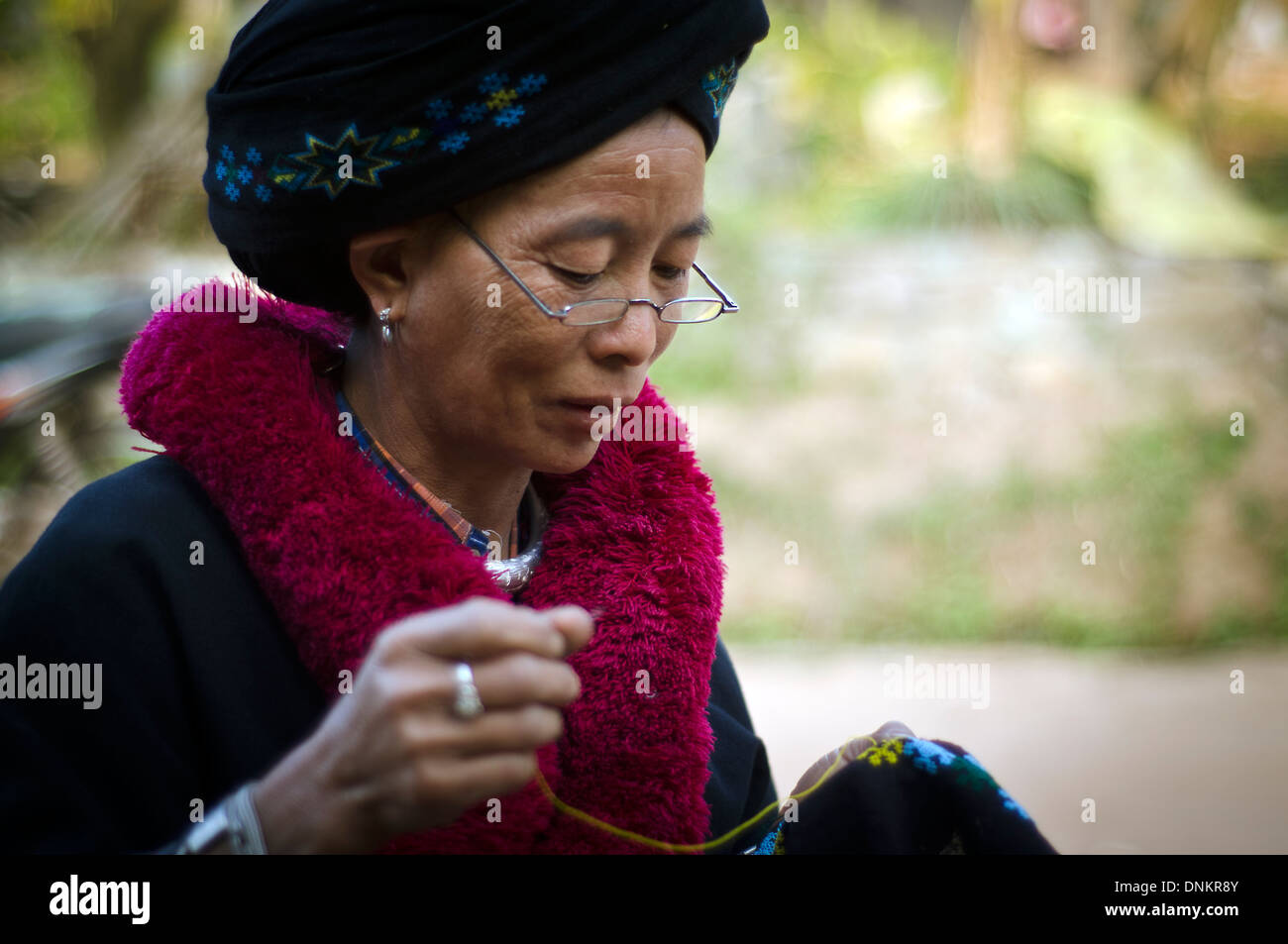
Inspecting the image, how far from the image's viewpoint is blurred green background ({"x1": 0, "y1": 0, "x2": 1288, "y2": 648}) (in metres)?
5.15

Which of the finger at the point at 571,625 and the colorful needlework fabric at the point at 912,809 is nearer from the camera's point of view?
the finger at the point at 571,625

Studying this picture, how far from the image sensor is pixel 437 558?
55.9 inches

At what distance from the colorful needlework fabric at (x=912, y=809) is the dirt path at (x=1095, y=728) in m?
2.64

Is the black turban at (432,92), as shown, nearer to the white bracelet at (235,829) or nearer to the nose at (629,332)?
the nose at (629,332)

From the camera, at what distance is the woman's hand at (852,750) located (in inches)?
55.3

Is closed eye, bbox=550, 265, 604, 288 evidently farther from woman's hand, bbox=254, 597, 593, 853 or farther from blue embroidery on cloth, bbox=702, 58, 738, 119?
woman's hand, bbox=254, 597, 593, 853

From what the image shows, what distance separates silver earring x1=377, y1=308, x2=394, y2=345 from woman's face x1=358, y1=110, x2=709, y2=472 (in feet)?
0.04

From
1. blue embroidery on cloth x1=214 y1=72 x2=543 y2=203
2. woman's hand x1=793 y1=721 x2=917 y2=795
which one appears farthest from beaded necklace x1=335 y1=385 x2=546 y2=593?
woman's hand x1=793 y1=721 x2=917 y2=795

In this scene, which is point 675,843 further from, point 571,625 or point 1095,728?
point 1095,728

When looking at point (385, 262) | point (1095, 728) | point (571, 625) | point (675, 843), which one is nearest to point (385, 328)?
point (385, 262)

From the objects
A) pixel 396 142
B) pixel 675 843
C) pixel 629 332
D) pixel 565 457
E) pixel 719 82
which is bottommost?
pixel 675 843

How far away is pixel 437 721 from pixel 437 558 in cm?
47

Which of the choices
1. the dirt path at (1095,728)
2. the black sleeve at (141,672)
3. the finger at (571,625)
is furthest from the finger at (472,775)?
the dirt path at (1095,728)
